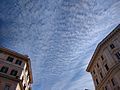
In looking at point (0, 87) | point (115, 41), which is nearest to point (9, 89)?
point (0, 87)

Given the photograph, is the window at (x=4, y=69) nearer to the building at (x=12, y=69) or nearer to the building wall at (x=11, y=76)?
the building at (x=12, y=69)

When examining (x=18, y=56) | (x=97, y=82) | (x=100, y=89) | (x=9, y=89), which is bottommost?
(x=9, y=89)

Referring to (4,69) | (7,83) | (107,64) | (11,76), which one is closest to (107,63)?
(107,64)

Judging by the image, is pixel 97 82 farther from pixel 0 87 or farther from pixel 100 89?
pixel 0 87

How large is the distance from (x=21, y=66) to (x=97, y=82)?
20869 mm

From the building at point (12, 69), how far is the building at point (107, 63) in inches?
758

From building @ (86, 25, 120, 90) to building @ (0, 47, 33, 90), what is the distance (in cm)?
1925

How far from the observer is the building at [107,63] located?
3000 centimetres

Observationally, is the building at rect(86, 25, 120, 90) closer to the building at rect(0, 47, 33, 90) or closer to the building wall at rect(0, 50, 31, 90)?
the building at rect(0, 47, 33, 90)

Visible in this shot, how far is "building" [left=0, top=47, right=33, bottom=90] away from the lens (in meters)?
28.7

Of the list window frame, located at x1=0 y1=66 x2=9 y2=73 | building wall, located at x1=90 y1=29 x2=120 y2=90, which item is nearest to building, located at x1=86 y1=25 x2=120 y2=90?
building wall, located at x1=90 y1=29 x2=120 y2=90

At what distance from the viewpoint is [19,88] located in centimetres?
3080

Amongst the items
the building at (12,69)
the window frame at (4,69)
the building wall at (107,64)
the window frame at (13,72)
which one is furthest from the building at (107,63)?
the window frame at (4,69)

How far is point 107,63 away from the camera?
109 ft
